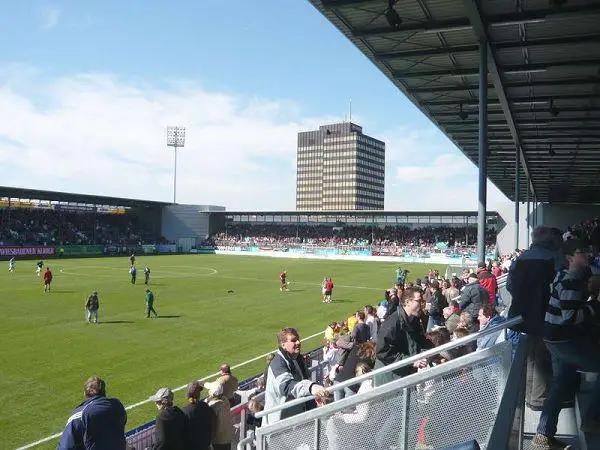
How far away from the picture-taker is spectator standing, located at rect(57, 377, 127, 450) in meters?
5.16

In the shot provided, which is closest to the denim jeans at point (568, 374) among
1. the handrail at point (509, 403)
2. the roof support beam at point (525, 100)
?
the handrail at point (509, 403)

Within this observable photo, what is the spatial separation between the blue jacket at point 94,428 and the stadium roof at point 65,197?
52643 mm

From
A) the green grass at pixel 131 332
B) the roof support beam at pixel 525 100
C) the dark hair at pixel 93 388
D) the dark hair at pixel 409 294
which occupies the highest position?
the roof support beam at pixel 525 100

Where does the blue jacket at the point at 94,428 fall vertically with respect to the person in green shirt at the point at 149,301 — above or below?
above

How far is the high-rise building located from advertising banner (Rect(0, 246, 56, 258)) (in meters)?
127

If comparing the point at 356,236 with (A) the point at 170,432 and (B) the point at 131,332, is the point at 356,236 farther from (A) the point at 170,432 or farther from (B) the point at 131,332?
(A) the point at 170,432

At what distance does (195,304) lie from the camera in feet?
81.6

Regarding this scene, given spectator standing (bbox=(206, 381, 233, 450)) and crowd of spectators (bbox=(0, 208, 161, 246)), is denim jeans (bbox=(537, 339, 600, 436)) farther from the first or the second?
crowd of spectators (bbox=(0, 208, 161, 246))

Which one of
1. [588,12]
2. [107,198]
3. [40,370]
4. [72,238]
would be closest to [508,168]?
[588,12]

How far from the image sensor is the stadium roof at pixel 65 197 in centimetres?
5216

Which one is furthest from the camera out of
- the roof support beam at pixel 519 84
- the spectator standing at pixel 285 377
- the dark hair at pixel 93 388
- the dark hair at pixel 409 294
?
the roof support beam at pixel 519 84

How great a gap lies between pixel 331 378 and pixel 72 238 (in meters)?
Answer: 63.7

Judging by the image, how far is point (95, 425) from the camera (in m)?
5.21

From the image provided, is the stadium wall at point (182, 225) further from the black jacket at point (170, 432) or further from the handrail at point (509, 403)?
the handrail at point (509, 403)
